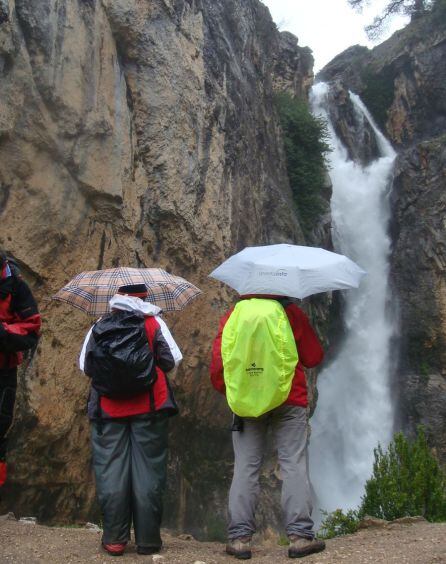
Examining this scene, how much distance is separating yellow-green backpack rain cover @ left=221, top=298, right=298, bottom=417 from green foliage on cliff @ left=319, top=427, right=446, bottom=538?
2.25m

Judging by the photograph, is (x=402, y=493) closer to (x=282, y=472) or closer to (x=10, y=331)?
(x=282, y=472)

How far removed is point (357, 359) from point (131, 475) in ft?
48.0

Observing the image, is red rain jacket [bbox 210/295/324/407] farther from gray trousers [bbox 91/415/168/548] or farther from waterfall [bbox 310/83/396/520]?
waterfall [bbox 310/83/396/520]

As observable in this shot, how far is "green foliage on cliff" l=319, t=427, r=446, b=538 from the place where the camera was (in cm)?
613

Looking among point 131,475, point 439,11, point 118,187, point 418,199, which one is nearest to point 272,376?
point 131,475

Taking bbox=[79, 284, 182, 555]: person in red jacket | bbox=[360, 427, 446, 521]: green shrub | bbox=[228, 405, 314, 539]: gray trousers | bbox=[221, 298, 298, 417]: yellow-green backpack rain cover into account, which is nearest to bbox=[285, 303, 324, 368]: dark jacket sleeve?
bbox=[221, 298, 298, 417]: yellow-green backpack rain cover

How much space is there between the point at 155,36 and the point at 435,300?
12.2 metres

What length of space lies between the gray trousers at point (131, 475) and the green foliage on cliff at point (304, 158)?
12.5 m

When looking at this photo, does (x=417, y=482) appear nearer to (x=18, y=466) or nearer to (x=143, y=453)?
(x=143, y=453)

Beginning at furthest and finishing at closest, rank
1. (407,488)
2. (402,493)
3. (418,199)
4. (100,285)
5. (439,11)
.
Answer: (439,11) < (418,199) < (407,488) < (402,493) < (100,285)

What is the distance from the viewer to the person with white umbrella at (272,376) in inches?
171

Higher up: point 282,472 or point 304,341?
point 304,341

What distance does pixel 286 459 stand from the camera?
14.7 feet

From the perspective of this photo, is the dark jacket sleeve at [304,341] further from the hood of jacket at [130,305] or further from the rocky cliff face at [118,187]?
the rocky cliff face at [118,187]
